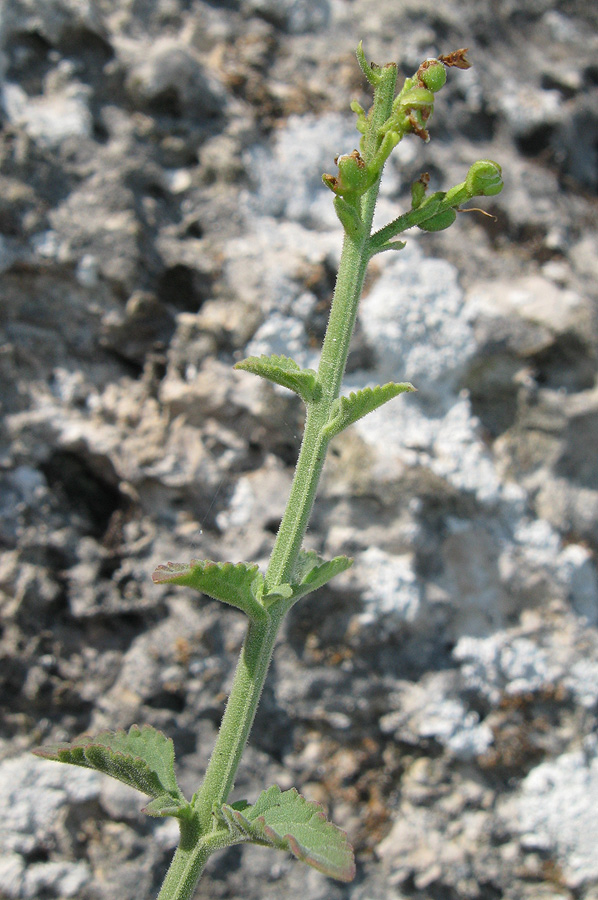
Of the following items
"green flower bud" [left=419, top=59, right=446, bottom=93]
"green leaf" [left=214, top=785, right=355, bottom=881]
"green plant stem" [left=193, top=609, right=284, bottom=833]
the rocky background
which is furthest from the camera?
the rocky background

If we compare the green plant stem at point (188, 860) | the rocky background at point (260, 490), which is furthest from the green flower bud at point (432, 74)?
the green plant stem at point (188, 860)

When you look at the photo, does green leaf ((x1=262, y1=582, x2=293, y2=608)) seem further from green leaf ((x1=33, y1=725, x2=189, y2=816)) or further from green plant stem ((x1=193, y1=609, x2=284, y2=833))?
green leaf ((x1=33, y1=725, x2=189, y2=816))

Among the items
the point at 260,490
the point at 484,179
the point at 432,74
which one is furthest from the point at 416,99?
the point at 260,490

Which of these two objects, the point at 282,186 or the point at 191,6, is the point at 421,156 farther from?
the point at 191,6

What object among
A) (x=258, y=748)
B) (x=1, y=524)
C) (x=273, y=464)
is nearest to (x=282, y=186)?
(x=273, y=464)

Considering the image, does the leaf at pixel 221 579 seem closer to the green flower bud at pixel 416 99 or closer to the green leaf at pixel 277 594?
the green leaf at pixel 277 594

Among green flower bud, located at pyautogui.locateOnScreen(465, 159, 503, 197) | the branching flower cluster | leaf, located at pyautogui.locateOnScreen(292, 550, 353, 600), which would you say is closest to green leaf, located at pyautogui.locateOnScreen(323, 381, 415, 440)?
the branching flower cluster

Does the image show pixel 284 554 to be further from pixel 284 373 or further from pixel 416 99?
pixel 416 99
